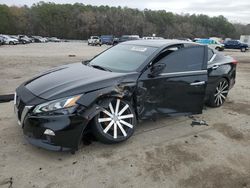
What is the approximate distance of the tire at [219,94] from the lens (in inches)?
219

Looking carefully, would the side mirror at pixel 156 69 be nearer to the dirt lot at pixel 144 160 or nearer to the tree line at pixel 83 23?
the dirt lot at pixel 144 160

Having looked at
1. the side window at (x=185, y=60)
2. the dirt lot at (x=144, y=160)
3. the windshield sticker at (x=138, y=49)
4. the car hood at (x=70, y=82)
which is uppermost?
the windshield sticker at (x=138, y=49)

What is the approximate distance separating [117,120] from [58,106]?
91 cm

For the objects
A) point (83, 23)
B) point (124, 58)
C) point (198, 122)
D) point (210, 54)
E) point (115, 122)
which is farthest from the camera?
point (83, 23)

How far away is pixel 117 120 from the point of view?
12.1 ft

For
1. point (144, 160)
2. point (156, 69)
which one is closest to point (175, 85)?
point (156, 69)

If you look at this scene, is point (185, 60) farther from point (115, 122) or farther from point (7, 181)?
point (7, 181)

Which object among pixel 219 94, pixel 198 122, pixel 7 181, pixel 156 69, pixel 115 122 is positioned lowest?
pixel 7 181

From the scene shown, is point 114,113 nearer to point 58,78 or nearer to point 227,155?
point 58,78

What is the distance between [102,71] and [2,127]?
75.0 inches

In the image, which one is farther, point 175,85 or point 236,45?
point 236,45

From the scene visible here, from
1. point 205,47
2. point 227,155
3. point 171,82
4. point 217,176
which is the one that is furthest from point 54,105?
point 205,47

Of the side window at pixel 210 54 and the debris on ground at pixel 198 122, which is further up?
the side window at pixel 210 54

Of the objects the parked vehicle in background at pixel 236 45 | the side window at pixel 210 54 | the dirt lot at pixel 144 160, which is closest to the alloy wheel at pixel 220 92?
the side window at pixel 210 54
